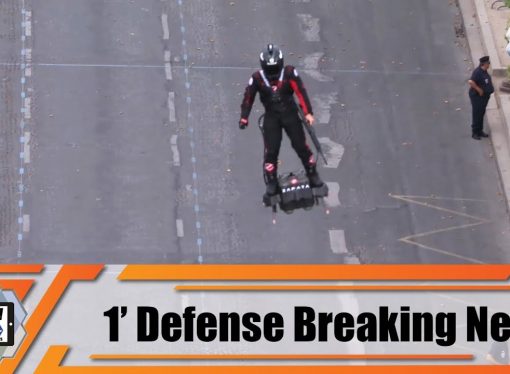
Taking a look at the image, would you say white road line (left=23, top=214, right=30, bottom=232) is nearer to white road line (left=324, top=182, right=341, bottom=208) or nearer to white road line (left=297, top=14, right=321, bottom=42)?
white road line (left=324, top=182, right=341, bottom=208)

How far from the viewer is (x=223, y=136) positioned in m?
60.8

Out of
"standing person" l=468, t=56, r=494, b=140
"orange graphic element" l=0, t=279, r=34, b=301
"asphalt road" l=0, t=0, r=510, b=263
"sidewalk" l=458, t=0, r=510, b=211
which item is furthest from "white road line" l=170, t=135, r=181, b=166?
"sidewalk" l=458, t=0, r=510, b=211

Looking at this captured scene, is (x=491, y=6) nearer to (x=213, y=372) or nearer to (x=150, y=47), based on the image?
(x=150, y=47)

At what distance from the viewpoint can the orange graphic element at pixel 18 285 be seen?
175ft

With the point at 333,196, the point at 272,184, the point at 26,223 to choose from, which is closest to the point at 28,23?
the point at 26,223

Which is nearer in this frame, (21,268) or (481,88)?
(21,268)

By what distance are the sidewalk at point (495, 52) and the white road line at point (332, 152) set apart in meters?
4.32

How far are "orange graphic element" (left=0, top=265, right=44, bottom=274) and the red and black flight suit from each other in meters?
8.10

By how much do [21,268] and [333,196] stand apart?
8.84 metres

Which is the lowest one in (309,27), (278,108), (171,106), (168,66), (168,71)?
(278,108)

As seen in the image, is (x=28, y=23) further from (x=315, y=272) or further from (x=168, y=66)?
(x=315, y=272)

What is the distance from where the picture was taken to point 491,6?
64.7 meters

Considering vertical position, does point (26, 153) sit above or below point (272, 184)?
above

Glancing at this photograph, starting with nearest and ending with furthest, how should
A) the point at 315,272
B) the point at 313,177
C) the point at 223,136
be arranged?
the point at 313,177 < the point at 315,272 < the point at 223,136
